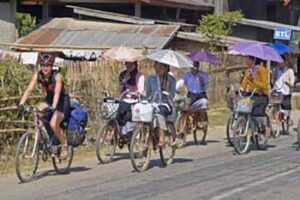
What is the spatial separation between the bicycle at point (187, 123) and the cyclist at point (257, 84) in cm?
133

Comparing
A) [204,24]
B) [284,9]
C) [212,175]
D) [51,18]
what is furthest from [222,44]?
[212,175]

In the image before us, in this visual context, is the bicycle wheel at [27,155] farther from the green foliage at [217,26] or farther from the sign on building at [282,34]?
the sign on building at [282,34]

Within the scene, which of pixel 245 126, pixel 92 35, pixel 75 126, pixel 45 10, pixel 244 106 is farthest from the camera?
pixel 45 10

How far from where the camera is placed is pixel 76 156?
16109 millimetres

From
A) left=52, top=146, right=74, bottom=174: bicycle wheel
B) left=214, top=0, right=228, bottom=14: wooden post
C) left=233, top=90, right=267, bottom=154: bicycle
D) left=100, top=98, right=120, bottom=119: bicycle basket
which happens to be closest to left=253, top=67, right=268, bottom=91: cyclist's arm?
left=233, top=90, right=267, bottom=154: bicycle

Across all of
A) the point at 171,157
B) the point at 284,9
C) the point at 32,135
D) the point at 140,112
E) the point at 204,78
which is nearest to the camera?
the point at 32,135

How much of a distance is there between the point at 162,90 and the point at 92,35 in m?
18.3

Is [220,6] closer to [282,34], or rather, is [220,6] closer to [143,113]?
[282,34]

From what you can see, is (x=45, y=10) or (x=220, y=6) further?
(x=220, y=6)

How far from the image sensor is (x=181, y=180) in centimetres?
1284

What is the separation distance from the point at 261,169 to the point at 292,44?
98.6 feet

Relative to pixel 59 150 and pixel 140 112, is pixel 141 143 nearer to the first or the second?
pixel 140 112

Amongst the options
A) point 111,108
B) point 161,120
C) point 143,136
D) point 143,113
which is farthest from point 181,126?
point 143,113

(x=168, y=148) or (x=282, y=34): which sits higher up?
(x=282, y=34)
